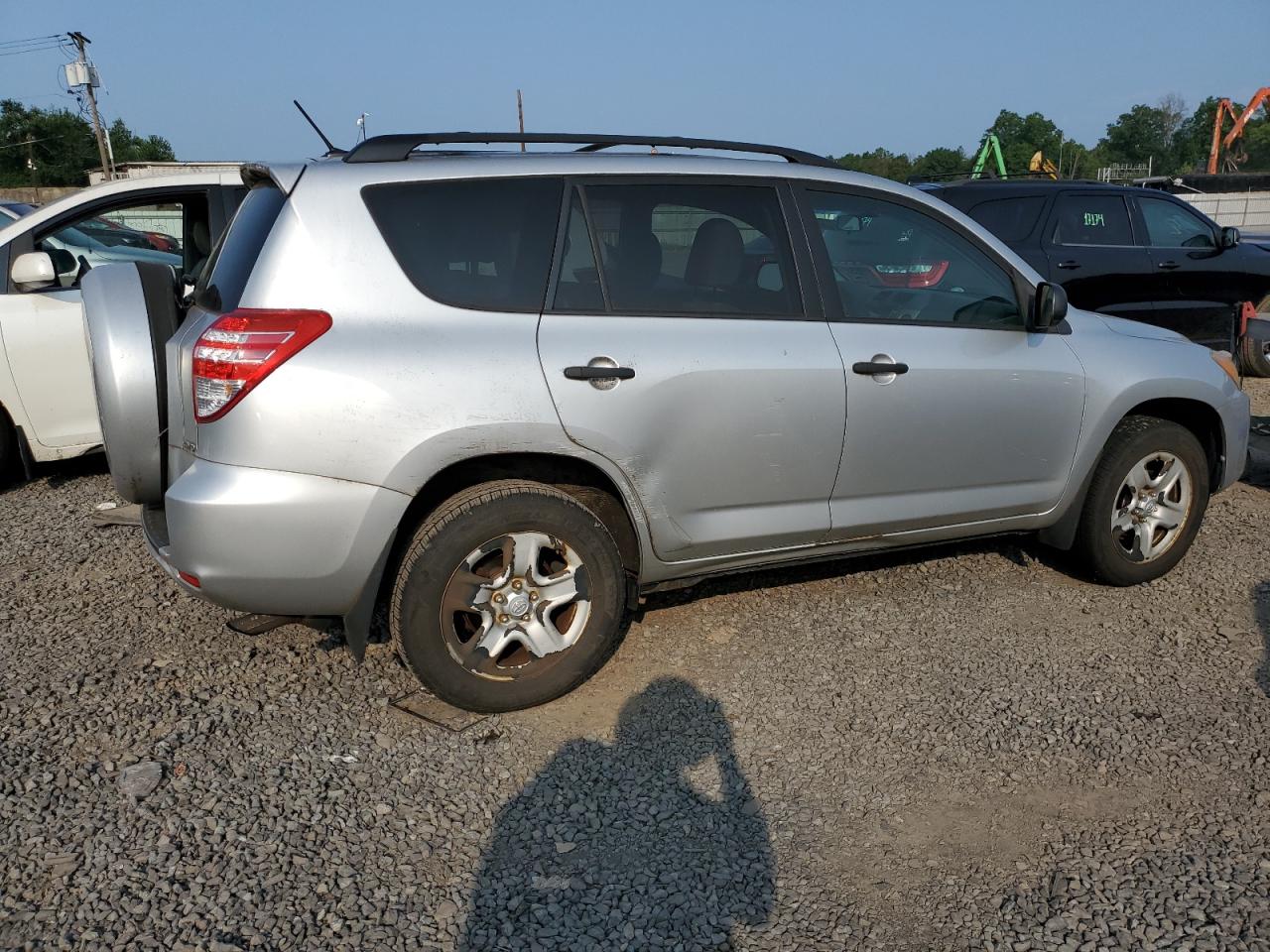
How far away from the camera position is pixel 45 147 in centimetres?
6788

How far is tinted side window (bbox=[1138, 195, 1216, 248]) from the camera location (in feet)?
30.2

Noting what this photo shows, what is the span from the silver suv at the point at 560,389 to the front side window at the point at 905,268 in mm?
12

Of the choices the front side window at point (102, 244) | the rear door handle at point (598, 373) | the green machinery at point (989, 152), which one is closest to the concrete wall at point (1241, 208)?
the green machinery at point (989, 152)

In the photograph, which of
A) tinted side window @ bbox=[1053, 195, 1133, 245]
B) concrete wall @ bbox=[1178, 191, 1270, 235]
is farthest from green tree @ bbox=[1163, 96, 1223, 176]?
tinted side window @ bbox=[1053, 195, 1133, 245]

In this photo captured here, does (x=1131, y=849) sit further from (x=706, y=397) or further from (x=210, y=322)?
Result: (x=210, y=322)

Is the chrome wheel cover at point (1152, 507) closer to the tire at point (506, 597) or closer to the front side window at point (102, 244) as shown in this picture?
the tire at point (506, 597)

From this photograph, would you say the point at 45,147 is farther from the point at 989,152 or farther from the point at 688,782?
the point at 688,782

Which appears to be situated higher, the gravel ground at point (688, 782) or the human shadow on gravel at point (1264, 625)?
the gravel ground at point (688, 782)

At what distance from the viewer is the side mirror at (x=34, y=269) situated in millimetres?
5773

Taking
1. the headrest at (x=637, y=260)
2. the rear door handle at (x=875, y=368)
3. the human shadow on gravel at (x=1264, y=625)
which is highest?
the headrest at (x=637, y=260)

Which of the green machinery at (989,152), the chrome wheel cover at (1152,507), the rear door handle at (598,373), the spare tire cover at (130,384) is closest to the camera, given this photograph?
the rear door handle at (598,373)

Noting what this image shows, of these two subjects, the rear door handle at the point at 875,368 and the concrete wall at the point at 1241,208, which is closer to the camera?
the rear door handle at the point at 875,368

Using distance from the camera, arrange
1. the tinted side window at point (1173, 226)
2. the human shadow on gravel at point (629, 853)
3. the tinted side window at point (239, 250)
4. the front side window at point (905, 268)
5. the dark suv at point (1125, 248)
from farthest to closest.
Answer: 1. the tinted side window at point (1173, 226)
2. the dark suv at point (1125, 248)
3. the front side window at point (905, 268)
4. the tinted side window at point (239, 250)
5. the human shadow on gravel at point (629, 853)

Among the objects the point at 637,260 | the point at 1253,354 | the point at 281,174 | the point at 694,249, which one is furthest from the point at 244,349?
the point at 1253,354
